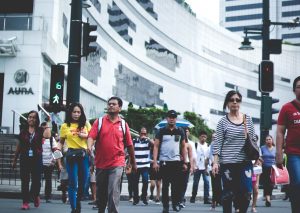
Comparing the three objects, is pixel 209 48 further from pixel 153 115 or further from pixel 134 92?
pixel 153 115

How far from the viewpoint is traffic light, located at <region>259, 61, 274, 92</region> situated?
51.1ft

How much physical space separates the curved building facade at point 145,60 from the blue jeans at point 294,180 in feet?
83.3

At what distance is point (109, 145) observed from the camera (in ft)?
24.6

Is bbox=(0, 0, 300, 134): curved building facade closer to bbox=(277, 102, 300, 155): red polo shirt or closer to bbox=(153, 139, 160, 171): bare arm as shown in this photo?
bbox=(153, 139, 160, 171): bare arm

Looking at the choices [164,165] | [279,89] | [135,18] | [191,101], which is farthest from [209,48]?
[164,165]

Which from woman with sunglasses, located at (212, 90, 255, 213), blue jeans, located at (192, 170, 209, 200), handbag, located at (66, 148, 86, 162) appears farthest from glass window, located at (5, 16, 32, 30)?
woman with sunglasses, located at (212, 90, 255, 213)

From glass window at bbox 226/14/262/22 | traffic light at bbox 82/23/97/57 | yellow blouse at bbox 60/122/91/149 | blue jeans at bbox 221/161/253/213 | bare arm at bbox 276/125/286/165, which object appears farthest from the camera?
glass window at bbox 226/14/262/22

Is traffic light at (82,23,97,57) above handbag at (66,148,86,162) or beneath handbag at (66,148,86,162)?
above

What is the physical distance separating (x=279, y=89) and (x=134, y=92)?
176 feet

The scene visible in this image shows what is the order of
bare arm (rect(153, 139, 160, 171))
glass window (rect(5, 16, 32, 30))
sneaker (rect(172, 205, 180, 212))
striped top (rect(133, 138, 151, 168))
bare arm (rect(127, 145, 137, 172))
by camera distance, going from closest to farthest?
bare arm (rect(127, 145, 137, 172)) < bare arm (rect(153, 139, 160, 171)) < sneaker (rect(172, 205, 180, 212)) < striped top (rect(133, 138, 151, 168)) < glass window (rect(5, 16, 32, 30))

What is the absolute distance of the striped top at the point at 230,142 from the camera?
7.03 m

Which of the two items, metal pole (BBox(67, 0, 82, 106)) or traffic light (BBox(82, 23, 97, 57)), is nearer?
metal pole (BBox(67, 0, 82, 106))

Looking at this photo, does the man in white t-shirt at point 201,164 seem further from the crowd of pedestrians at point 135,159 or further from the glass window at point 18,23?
the glass window at point 18,23

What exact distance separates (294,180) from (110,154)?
8.28ft
